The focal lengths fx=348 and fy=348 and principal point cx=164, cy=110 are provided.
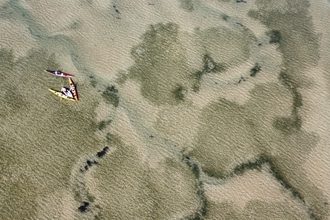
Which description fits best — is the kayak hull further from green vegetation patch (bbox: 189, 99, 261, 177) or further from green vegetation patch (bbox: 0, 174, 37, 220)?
green vegetation patch (bbox: 189, 99, 261, 177)

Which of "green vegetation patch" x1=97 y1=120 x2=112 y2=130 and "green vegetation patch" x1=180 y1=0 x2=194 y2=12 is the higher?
"green vegetation patch" x1=180 y1=0 x2=194 y2=12

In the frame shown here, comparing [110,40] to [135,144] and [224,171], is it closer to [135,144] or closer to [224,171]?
[135,144]

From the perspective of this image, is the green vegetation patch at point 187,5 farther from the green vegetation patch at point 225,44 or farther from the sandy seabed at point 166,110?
the green vegetation patch at point 225,44

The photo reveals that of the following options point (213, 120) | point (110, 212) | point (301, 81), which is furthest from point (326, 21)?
point (110, 212)

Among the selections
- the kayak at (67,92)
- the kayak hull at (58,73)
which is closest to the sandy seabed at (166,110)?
the kayak hull at (58,73)

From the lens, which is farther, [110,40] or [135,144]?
[110,40]

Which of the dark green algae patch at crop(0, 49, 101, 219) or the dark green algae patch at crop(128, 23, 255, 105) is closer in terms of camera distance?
the dark green algae patch at crop(0, 49, 101, 219)

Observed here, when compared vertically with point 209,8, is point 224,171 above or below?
below

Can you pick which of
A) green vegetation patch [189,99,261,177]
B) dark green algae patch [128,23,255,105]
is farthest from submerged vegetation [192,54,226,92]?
green vegetation patch [189,99,261,177]

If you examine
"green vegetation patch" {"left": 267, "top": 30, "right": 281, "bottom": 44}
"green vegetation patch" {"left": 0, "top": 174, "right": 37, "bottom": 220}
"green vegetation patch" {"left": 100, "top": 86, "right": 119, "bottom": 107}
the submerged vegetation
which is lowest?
"green vegetation patch" {"left": 0, "top": 174, "right": 37, "bottom": 220}
